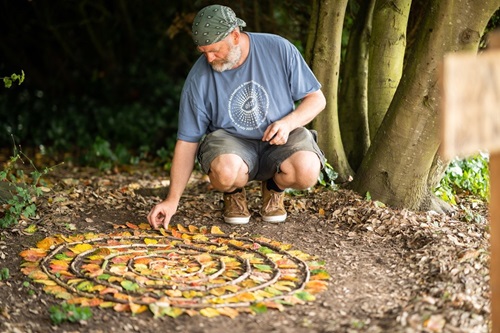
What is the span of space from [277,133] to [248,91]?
0.36 meters

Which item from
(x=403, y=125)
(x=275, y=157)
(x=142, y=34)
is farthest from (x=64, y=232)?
(x=142, y=34)

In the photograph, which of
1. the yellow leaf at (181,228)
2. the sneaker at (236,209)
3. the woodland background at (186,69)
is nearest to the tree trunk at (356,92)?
the woodland background at (186,69)

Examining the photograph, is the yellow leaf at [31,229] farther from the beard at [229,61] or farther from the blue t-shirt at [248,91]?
the beard at [229,61]

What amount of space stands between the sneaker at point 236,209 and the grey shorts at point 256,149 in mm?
166

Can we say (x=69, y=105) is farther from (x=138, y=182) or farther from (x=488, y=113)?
(x=488, y=113)

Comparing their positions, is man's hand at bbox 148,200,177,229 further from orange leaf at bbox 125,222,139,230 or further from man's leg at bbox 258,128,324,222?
man's leg at bbox 258,128,324,222

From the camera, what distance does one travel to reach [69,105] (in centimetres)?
1039

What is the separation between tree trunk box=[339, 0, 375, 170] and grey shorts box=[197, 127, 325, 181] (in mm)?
1190

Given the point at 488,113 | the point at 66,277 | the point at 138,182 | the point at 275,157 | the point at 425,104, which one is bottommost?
the point at 138,182

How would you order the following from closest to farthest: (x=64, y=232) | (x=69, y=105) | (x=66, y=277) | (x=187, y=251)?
1. (x=66, y=277)
2. (x=187, y=251)
3. (x=64, y=232)
4. (x=69, y=105)

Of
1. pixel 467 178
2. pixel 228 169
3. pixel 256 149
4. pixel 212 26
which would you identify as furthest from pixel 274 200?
pixel 467 178

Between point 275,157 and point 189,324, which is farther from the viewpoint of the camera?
point 275,157

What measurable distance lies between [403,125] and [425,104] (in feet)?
0.69

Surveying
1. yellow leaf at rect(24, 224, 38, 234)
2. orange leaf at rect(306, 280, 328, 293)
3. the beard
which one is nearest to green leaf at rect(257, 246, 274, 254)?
orange leaf at rect(306, 280, 328, 293)
